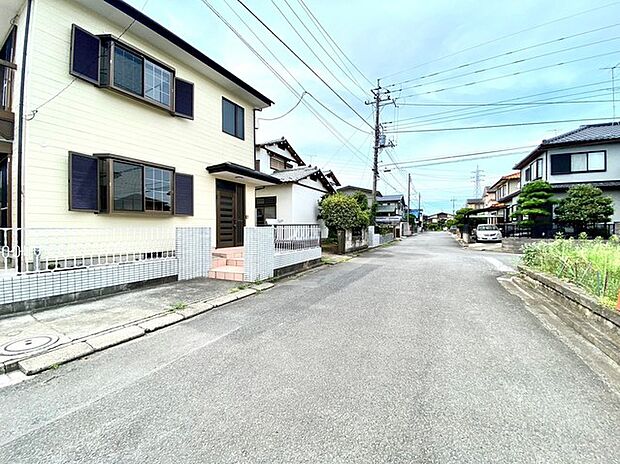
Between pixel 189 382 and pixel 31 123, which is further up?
pixel 31 123

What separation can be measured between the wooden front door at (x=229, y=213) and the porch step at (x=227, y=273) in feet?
6.77

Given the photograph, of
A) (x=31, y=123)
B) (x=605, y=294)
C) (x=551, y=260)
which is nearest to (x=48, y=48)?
(x=31, y=123)

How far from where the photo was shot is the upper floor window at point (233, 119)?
32.9ft

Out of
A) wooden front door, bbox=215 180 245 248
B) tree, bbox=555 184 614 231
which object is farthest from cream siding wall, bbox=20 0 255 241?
tree, bbox=555 184 614 231

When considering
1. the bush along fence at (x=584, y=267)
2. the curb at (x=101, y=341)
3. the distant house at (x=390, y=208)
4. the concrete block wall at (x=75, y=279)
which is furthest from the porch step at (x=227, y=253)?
the distant house at (x=390, y=208)

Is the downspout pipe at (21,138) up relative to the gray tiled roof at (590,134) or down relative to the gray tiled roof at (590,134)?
down

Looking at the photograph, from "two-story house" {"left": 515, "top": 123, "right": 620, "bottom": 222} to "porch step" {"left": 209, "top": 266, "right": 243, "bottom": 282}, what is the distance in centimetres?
1998

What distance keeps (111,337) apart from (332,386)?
9.29 ft

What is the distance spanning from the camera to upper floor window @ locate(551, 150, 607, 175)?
17750 mm

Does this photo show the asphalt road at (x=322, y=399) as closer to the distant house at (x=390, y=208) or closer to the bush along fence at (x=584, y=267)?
the bush along fence at (x=584, y=267)

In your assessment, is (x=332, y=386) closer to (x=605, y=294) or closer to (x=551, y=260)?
(x=605, y=294)

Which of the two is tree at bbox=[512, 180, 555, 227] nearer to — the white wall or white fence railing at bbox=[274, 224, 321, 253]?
the white wall

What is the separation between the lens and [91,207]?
6.31 m

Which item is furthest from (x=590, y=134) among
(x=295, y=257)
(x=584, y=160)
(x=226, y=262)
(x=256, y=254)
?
(x=226, y=262)
